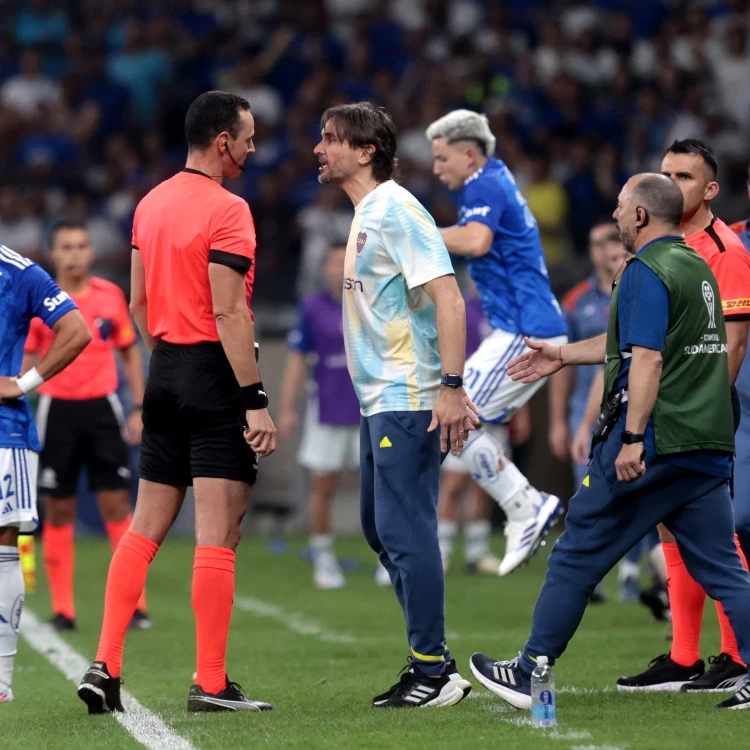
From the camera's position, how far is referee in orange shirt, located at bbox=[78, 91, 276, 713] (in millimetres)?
5480

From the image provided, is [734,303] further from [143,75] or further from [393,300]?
[143,75]

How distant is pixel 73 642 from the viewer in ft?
27.1

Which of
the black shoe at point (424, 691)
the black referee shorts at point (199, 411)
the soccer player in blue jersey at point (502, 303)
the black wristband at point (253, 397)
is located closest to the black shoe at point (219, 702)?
the black shoe at point (424, 691)

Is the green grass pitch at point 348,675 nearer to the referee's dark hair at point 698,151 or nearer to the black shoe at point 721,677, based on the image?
the black shoe at point 721,677

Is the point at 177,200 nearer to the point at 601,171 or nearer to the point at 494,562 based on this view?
the point at 494,562

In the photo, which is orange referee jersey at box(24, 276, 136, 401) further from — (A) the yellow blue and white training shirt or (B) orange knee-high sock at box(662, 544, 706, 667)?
(B) orange knee-high sock at box(662, 544, 706, 667)

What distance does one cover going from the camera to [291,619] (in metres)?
9.27

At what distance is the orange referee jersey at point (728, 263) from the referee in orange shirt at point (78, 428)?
4.23 m

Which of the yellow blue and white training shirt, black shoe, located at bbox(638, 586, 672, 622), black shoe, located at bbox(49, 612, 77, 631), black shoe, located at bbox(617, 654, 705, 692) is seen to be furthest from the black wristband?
black shoe, located at bbox(638, 586, 672, 622)

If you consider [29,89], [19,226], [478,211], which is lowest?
[478,211]

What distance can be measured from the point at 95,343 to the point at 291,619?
2.24 m

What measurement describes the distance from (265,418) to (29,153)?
1248 cm

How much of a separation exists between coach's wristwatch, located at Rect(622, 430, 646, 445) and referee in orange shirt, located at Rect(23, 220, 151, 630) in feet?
15.0

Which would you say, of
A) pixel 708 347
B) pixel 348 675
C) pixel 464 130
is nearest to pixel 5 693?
pixel 348 675
